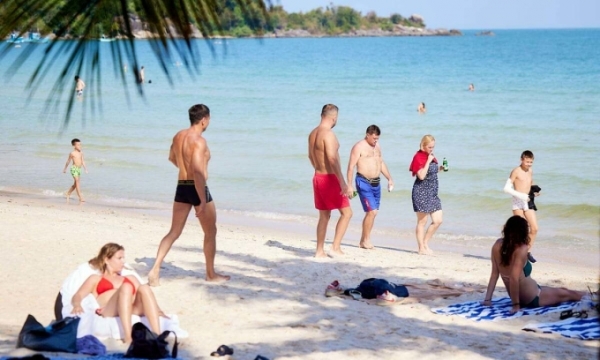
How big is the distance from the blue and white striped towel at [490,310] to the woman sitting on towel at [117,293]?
258cm

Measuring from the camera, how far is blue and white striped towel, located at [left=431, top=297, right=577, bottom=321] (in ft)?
25.0

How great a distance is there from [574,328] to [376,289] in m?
1.79

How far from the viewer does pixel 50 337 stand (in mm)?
6145

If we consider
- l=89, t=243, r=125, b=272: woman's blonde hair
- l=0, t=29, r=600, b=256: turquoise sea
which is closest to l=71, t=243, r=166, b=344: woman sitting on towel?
l=89, t=243, r=125, b=272: woman's blonde hair

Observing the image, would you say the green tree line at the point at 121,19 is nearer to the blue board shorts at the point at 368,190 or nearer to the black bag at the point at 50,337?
the black bag at the point at 50,337

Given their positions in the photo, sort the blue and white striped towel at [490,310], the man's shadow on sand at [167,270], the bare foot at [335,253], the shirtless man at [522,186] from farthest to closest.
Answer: the shirtless man at [522,186] → the bare foot at [335,253] → the man's shadow on sand at [167,270] → the blue and white striped towel at [490,310]

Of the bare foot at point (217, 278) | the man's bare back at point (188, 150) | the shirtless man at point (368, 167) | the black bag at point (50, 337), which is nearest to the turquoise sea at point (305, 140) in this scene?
the man's bare back at point (188, 150)

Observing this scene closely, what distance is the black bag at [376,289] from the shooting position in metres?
8.17

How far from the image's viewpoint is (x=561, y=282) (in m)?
9.62

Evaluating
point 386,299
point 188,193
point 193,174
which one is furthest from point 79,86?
point 386,299

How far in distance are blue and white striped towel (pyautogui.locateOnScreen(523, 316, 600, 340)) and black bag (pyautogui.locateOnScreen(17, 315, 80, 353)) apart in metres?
3.52

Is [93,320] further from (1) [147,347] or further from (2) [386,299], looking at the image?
(2) [386,299]

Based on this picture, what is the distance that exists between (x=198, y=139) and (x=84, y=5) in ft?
18.4

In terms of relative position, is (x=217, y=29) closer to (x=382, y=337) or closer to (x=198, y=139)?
(x=382, y=337)
